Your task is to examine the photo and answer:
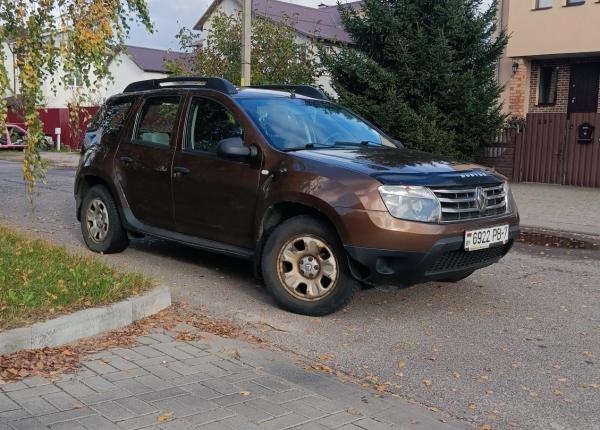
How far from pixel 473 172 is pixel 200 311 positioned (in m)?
2.57

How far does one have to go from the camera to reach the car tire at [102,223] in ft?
24.1

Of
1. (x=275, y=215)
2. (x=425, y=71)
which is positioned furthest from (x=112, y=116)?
(x=425, y=71)

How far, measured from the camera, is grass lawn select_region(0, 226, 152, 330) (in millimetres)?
4668

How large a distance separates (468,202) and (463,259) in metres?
0.46

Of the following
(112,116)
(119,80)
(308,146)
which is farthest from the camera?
(119,80)

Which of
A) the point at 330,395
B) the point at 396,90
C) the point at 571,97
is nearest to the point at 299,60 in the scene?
the point at 396,90

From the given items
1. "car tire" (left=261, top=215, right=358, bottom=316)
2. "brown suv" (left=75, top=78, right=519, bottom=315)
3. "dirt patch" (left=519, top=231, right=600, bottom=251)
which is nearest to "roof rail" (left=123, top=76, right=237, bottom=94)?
"brown suv" (left=75, top=78, right=519, bottom=315)

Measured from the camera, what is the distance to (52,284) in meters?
5.24

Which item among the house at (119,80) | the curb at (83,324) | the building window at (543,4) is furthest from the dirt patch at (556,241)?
the house at (119,80)

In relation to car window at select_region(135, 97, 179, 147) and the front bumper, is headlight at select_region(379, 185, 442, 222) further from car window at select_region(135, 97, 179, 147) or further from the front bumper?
car window at select_region(135, 97, 179, 147)

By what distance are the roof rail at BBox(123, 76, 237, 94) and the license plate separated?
105 inches

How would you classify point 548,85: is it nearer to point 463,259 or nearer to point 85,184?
point 85,184

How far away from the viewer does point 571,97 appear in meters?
20.7

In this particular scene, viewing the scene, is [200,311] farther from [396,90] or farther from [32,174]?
[396,90]
